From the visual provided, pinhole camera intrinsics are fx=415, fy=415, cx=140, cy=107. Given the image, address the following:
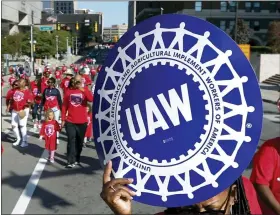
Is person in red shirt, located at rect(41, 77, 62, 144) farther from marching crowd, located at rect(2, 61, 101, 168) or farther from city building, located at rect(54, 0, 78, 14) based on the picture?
city building, located at rect(54, 0, 78, 14)

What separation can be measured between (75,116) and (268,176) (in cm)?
524

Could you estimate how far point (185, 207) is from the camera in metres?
1.43

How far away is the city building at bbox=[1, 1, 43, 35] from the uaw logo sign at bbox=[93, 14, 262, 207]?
210ft

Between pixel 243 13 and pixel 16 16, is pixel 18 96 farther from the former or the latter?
pixel 16 16

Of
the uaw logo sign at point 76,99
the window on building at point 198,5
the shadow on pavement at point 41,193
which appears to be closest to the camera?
the shadow on pavement at point 41,193

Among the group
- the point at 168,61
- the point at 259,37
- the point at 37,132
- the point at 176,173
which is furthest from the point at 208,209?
the point at 259,37

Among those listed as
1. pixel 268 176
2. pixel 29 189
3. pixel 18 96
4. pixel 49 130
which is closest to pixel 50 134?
pixel 49 130

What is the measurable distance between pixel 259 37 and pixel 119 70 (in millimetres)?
67032

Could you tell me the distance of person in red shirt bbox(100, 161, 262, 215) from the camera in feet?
4.55

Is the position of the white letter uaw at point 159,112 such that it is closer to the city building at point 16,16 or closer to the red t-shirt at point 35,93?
the red t-shirt at point 35,93

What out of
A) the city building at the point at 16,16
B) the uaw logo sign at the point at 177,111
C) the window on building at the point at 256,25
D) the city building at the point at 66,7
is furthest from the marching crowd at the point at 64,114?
A: the city building at the point at 66,7

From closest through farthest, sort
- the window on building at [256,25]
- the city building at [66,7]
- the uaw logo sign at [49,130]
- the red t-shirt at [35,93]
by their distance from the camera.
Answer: the uaw logo sign at [49,130] → the red t-shirt at [35,93] → the window on building at [256,25] → the city building at [66,7]

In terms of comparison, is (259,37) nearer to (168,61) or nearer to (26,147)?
(26,147)

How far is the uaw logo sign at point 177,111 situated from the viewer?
133 cm
